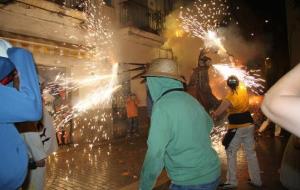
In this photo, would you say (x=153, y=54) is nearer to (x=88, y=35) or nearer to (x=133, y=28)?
(x=133, y=28)

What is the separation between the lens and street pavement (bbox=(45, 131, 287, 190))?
662 cm

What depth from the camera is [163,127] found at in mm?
2656

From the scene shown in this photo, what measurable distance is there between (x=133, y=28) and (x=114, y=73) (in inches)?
107

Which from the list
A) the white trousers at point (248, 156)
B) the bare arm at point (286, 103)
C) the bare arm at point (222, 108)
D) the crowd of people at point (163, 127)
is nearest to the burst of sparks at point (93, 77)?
the bare arm at point (222, 108)

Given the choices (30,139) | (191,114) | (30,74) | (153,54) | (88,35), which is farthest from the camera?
(153,54)

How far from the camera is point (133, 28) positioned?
1711cm

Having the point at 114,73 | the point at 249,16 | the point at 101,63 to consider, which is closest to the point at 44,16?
the point at 101,63

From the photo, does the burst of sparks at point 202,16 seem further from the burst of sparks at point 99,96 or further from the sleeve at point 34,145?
the sleeve at point 34,145

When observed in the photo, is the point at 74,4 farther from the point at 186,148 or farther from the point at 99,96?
the point at 186,148

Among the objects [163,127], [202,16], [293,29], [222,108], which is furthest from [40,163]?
[202,16]

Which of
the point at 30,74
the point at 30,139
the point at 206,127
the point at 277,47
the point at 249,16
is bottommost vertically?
the point at 30,139

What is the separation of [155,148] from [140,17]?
17206 millimetres

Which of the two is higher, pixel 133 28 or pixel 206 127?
pixel 133 28

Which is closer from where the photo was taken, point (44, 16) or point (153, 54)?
point (44, 16)
